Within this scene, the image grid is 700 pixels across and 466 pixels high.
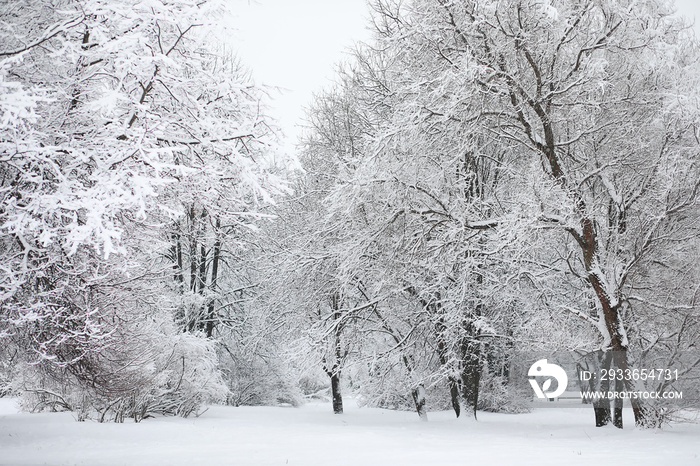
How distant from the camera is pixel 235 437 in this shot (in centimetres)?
1033

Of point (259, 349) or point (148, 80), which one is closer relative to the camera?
point (148, 80)

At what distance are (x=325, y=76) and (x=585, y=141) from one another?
29.8 feet

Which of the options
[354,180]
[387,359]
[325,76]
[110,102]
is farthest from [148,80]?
[325,76]

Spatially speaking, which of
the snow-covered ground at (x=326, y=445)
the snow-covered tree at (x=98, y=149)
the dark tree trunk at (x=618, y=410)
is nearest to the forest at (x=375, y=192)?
the snow-covered tree at (x=98, y=149)

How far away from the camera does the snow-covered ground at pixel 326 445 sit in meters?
6.80

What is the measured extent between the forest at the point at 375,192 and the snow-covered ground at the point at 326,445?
88cm

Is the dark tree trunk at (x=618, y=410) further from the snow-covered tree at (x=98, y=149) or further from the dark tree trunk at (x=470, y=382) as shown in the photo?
the snow-covered tree at (x=98, y=149)

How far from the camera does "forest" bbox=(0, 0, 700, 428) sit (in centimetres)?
495

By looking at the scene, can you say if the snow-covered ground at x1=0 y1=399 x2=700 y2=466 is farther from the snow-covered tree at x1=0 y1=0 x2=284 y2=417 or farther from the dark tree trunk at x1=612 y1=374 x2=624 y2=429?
the snow-covered tree at x1=0 y1=0 x2=284 y2=417

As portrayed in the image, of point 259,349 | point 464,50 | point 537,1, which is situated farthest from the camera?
point 259,349

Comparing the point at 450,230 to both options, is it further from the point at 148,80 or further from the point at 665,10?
the point at 148,80

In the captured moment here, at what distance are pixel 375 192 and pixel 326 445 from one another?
4424mm

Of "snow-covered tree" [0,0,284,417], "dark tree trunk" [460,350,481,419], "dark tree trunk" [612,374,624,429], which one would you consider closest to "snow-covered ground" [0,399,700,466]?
"dark tree trunk" [460,350,481,419]

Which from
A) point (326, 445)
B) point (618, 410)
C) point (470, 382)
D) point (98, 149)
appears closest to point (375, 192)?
point (326, 445)
